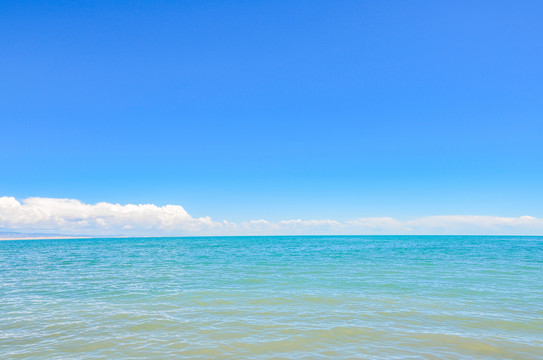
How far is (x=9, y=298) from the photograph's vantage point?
16406 mm

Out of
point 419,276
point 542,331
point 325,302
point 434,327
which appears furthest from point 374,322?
point 419,276

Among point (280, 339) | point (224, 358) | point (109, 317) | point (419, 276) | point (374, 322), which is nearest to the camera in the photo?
point (224, 358)

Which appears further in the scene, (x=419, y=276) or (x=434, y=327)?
(x=419, y=276)

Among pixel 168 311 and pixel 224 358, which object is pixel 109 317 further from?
pixel 224 358

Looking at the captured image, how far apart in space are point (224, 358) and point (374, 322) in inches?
232

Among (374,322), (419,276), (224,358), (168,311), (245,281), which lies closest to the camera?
(224,358)

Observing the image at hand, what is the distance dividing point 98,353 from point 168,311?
456 centimetres

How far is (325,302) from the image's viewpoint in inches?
589

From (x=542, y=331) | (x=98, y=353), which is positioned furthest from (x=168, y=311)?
(x=542, y=331)

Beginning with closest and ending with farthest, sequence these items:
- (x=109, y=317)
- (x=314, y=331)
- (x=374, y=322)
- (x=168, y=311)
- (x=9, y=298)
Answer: (x=314, y=331) → (x=374, y=322) → (x=109, y=317) → (x=168, y=311) → (x=9, y=298)

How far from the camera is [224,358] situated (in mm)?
8797

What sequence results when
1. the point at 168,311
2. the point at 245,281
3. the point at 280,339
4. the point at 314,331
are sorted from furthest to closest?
1. the point at 245,281
2. the point at 168,311
3. the point at 314,331
4. the point at 280,339

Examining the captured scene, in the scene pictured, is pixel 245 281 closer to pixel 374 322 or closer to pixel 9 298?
pixel 374 322

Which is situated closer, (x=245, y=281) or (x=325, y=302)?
(x=325, y=302)
